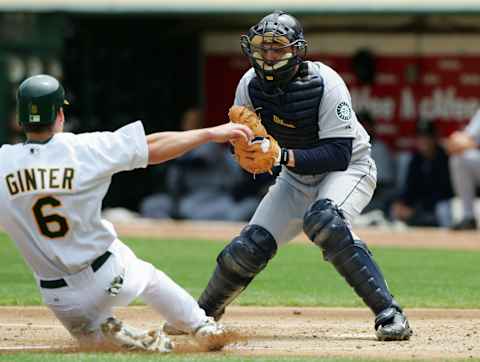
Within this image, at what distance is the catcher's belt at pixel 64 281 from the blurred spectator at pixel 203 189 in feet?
35.0


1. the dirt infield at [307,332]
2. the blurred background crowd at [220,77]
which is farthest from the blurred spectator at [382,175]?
the dirt infield at [307,332]

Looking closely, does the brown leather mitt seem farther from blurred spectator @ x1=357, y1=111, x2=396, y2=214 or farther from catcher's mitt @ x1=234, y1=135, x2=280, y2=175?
blurred spectator @ x1=357, y1=111, x2=396, y2=214

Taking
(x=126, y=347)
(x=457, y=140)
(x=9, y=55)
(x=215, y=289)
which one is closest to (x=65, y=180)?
(x=126, y=347)

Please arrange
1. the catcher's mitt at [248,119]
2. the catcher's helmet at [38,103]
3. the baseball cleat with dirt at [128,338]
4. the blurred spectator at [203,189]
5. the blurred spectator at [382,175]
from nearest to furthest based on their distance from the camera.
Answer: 1. the catcher's helmet at [38,103]
2. the baseball cleat with dirt at [128,338]
3. the catcher's mitt at [248,119]
4. the blurred spectator at [382,175]
5. the blurred spectator at [203,189]

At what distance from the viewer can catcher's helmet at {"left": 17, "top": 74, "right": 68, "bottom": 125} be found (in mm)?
6082

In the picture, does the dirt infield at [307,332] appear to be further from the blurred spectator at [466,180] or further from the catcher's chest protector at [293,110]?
the blurred spectator at [466,180]

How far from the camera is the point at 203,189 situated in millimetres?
17531

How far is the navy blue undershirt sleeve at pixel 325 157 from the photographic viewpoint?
708cm

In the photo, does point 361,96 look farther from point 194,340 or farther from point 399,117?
point 194,340

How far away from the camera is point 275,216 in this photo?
7.40 meters

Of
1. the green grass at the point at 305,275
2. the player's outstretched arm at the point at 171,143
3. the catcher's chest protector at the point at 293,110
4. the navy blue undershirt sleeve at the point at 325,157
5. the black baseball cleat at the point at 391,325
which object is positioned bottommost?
the green grass at the point at 305,275

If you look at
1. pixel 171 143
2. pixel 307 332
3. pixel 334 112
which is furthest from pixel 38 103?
pixel 307 332

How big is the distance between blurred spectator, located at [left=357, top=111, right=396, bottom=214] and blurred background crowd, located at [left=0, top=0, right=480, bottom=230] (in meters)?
0.02

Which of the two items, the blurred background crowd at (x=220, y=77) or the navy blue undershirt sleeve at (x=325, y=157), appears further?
the blurred background crowd at (x=220, y=77)
